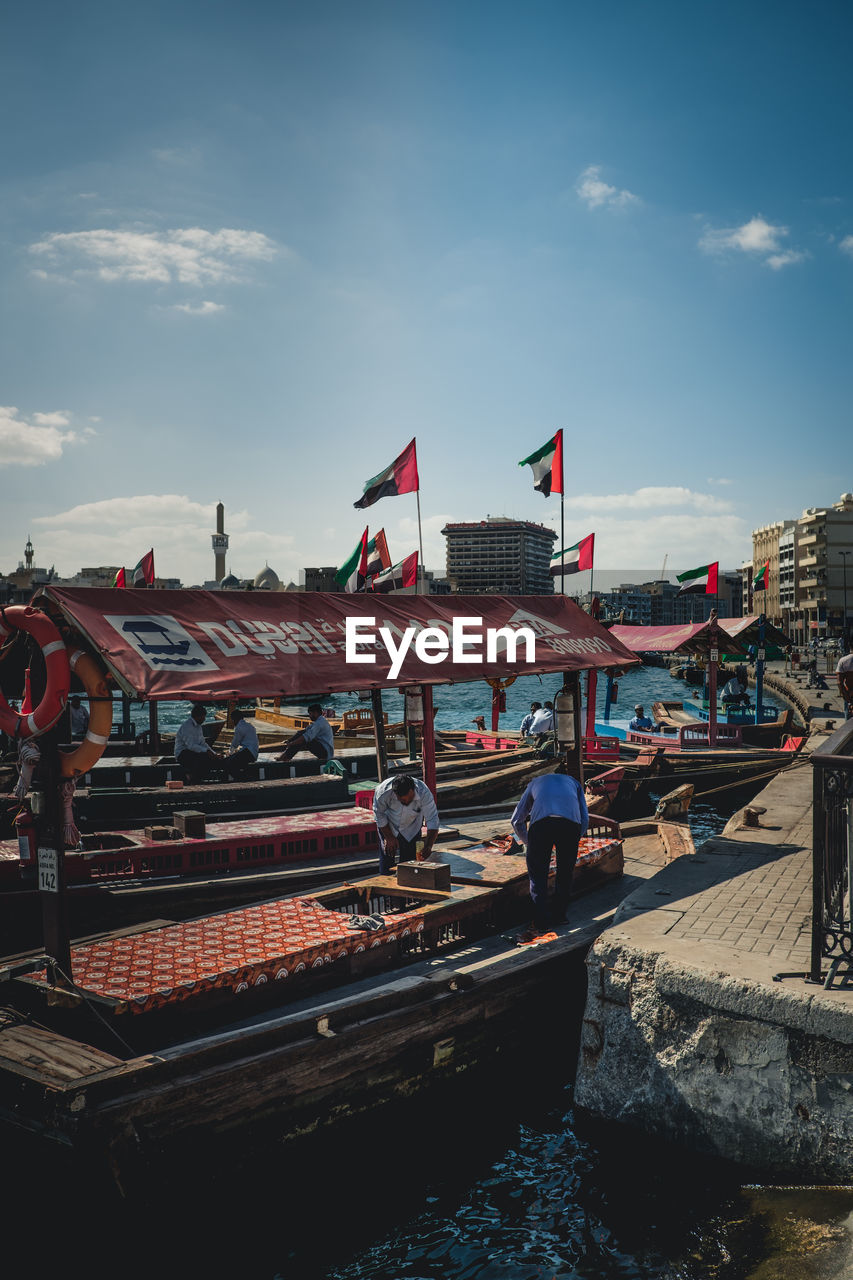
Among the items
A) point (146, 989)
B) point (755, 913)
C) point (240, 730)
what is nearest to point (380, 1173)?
point (146, 989)

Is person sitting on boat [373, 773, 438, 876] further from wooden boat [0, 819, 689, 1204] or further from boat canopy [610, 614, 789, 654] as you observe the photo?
boat canopy [610, 614, 789, 654]

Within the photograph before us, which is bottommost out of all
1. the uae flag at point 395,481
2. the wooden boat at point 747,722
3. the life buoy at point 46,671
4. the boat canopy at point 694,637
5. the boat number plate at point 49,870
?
the wooden boat at point 747,722

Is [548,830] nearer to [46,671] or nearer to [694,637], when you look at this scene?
[46,671]

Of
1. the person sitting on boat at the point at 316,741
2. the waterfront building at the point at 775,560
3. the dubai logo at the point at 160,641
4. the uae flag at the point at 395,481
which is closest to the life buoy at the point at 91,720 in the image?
the dubai logo at the point at 160,641

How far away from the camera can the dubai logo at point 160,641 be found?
26.3ft

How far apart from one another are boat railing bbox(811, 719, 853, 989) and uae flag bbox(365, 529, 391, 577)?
13372 mm

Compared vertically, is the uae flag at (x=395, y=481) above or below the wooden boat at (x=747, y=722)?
above

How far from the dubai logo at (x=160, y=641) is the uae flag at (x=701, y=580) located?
71.1ft

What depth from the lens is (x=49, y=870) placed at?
704cm

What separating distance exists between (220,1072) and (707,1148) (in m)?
3.84

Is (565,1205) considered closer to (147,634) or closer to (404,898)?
(404,898)

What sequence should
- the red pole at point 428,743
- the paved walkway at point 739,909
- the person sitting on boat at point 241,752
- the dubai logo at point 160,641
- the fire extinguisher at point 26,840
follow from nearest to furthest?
the paved walkway at point 739,909 → the dubai logo at point 160,641 → the fire extinguisher at point 26,840 → the red pole at point 428,743 → the person sitting on boat at point 241,752

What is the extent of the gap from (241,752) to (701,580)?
61.8 ft

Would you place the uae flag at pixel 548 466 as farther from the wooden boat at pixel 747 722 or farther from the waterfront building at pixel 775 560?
the waterfront building at pixel 775 560
